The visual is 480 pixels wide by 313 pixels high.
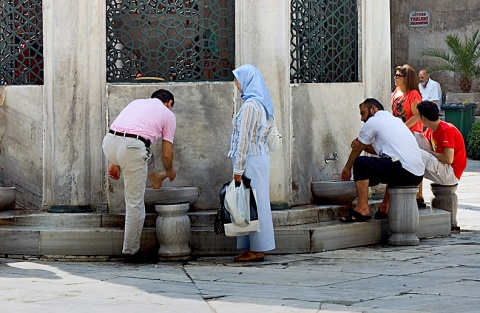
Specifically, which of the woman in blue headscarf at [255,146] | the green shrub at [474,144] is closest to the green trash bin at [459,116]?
the green shrub at [474,144]

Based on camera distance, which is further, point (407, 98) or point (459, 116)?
point (459, 116)

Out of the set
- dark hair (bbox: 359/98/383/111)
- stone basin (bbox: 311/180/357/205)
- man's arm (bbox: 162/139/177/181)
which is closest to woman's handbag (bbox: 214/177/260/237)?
man's arm (bbox: 162/139/177/181)

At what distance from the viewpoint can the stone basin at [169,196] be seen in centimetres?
972

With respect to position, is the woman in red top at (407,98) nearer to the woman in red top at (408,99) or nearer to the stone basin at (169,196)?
the woman in red top at (408,99)

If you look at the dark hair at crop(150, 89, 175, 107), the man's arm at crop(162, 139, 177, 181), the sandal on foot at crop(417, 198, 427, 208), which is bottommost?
the sandal on foot at crop(417, 198, 427, 208)

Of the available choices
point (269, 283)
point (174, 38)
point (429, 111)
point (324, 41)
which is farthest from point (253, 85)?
point (429, 111)

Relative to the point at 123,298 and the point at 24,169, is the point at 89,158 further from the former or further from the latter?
the point at 123,298

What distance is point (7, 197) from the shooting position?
1029 centimetres

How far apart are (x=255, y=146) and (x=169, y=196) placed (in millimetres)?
952

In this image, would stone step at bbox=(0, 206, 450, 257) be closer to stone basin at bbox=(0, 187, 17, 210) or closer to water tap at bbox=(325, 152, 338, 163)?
stone basin at bbox=(0, 187, 17, 210)

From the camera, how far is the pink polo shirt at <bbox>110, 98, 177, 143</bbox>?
369 inches

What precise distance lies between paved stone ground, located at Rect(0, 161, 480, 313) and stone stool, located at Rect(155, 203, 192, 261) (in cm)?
14

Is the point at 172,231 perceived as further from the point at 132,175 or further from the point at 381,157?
the point at 381,157

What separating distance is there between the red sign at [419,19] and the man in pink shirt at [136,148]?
20022 mm
